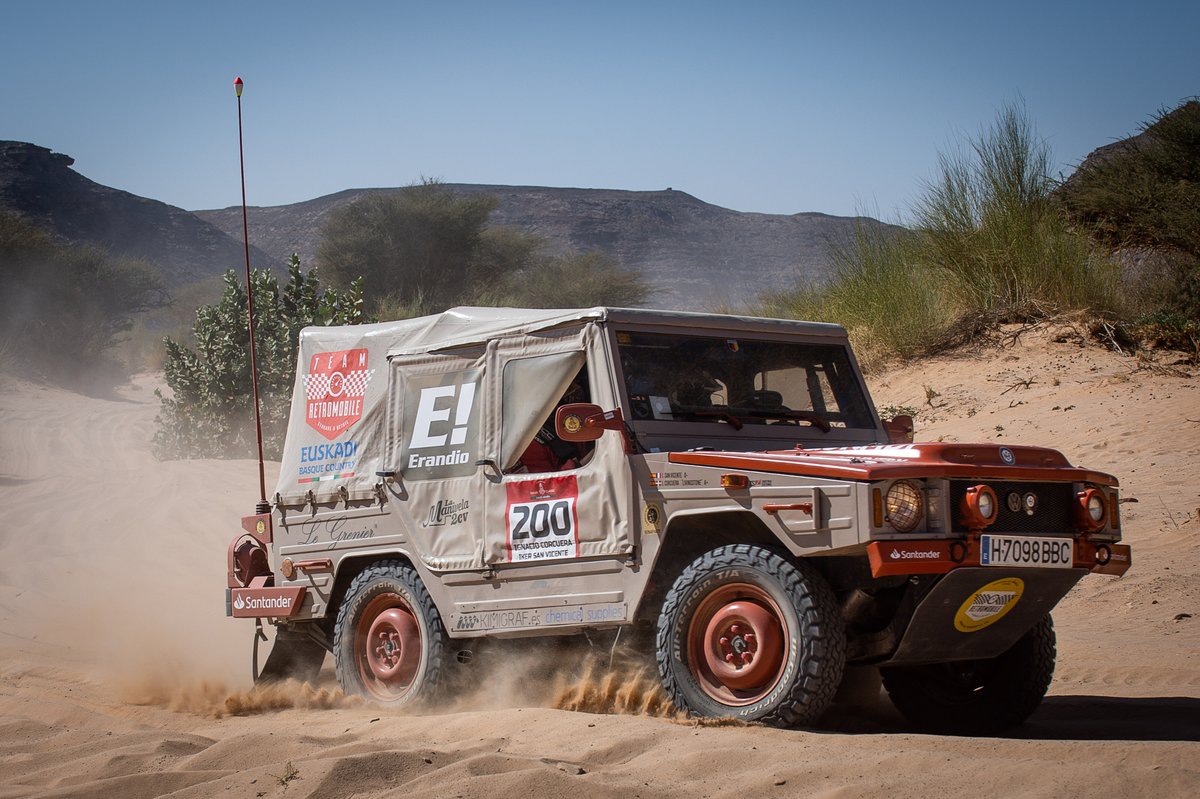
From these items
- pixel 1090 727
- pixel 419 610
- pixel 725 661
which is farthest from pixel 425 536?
pixel 1090 727

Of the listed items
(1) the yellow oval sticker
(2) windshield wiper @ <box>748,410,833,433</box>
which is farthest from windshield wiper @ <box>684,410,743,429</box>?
(1) the yellow oval sticker

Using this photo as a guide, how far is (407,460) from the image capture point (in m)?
7.39

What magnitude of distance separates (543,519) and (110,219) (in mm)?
65550

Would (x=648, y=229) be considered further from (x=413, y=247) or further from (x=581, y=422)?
(x=581, y=422)

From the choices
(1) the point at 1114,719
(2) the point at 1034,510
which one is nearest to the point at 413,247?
(1) the point at 1114,719

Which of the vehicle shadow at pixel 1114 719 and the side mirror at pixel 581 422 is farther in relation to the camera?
the side mirror at pixel 581 422

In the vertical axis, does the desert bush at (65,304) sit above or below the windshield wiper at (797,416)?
above

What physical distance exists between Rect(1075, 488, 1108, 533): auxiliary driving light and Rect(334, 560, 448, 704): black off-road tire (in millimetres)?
3391

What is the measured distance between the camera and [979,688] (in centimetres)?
646

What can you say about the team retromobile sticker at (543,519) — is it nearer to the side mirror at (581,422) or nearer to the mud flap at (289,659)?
the side mirror at (581,422)

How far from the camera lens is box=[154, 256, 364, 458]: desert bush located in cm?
1941

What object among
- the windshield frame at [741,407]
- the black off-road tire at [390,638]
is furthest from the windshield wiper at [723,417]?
the black off-road tire at [390,638]

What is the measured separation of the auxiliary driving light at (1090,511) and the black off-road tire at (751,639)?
119 centimetres

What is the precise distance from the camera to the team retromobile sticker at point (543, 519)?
21.1 ft
